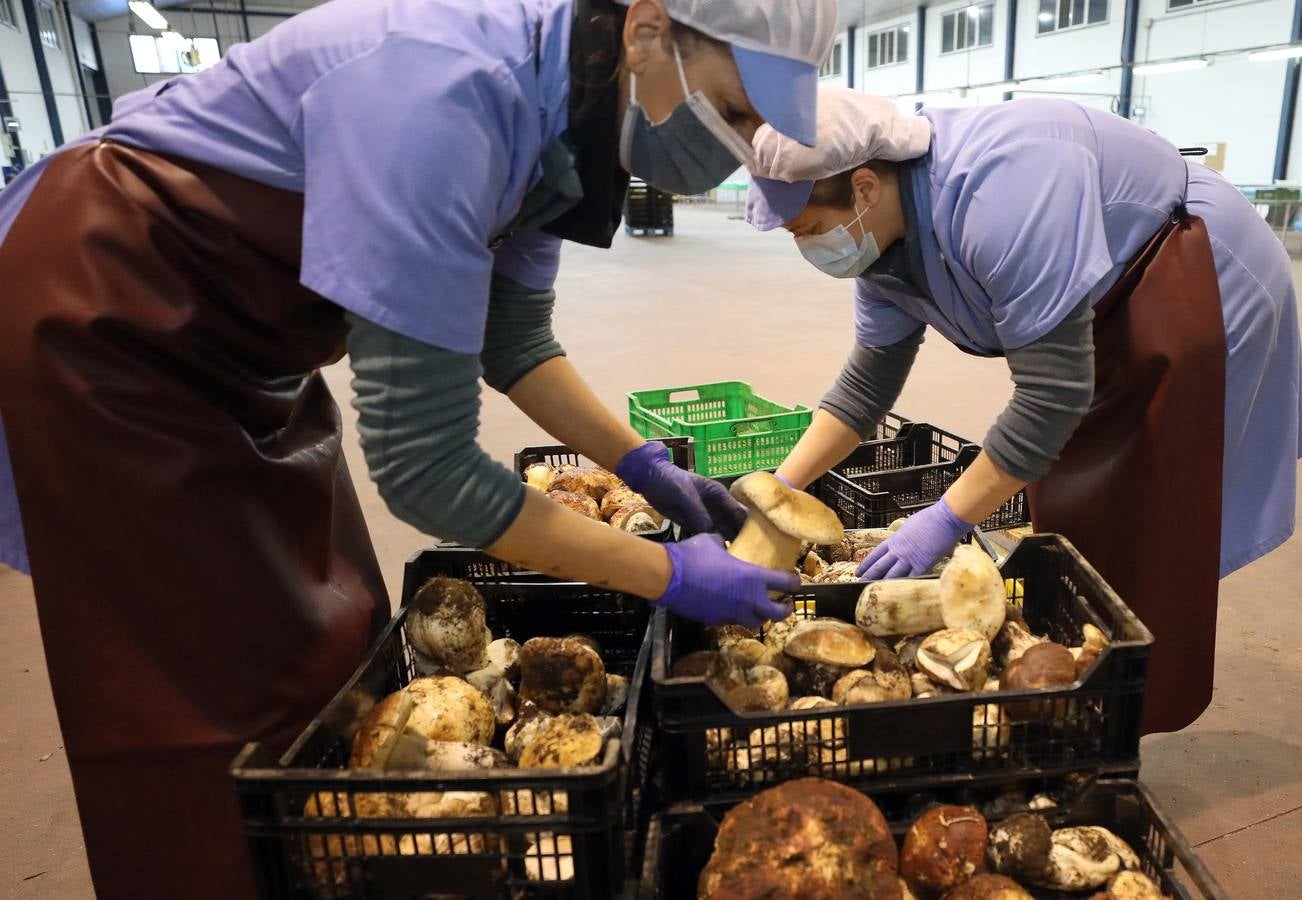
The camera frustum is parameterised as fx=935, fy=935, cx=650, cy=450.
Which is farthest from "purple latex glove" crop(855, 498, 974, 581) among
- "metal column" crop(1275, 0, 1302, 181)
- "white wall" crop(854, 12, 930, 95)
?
"white wall" crop(854, 12, 930, 95)

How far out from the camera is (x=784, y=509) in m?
1.33

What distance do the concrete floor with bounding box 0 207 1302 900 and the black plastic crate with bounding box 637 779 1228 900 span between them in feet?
2.56

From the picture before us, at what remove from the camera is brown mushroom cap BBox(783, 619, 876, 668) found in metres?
1.25

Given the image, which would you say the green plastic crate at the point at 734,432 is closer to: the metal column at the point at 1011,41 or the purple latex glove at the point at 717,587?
the purple latex glove at the point at 717,587

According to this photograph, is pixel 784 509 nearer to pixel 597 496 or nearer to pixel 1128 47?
pixel 597 496

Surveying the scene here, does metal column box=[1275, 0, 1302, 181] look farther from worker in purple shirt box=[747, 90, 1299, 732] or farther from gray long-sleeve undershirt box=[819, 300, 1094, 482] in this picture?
gray long-sleeve undershirt box=[819, 300, 1094, 482]

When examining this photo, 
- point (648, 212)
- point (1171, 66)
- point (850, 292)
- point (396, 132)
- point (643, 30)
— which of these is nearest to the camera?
point (396, 132)

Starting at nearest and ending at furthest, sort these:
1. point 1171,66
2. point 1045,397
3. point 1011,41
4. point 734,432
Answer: point 1045,397 < point 734,432 < point 1171,66 < point 1011,41

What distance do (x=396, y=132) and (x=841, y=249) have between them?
93cm

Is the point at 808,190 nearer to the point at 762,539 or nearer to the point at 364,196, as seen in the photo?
the point at 762,539

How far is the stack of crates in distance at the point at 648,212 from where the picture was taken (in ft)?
47.1

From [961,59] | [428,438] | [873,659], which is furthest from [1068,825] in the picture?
[961,59]

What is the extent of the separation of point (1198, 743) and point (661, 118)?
190cm

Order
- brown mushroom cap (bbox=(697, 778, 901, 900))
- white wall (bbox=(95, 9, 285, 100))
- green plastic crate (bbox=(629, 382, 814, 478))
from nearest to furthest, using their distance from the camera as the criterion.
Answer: brown mushroom cap (bbox=(697, 778, 901, 900)) → green plastic crate (bbox=(629, 382, 814, 478)) → white wall (bbox=(95, 9, 285, 100))
